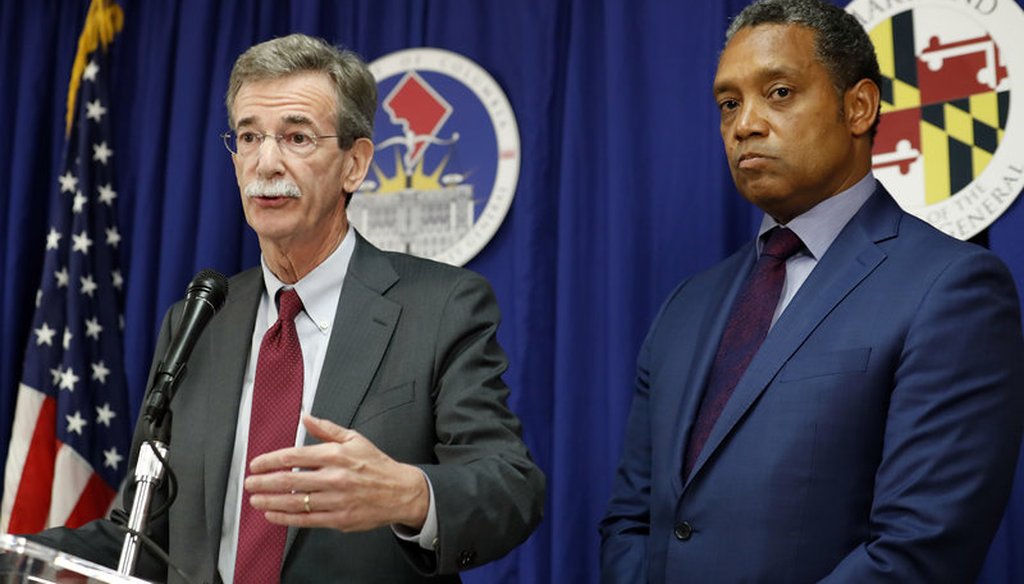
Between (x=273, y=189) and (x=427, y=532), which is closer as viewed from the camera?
(x=427, y=532)

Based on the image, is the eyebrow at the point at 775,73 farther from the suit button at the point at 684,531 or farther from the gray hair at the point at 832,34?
the suit button at the point at 684,531

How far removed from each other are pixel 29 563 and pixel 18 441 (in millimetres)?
2513

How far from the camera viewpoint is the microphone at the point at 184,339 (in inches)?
67.1

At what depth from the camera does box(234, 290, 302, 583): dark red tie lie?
1.98m

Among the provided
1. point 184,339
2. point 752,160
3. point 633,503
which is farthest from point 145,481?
point 752,160

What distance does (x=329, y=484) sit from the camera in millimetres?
1550

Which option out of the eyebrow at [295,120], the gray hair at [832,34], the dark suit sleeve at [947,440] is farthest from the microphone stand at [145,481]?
the gray hair at [832,34]

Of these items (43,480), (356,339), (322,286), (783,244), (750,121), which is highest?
(750,121)

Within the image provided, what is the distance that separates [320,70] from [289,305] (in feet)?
1.64

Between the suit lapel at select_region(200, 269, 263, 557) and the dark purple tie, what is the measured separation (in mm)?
865

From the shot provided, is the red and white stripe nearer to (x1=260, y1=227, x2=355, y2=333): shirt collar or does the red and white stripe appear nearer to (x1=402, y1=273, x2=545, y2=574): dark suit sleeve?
(x1=260, y1=227, x2=355, y2=333): shirt collar

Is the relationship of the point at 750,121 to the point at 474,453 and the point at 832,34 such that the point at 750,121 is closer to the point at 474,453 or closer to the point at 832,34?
the point at 832,34

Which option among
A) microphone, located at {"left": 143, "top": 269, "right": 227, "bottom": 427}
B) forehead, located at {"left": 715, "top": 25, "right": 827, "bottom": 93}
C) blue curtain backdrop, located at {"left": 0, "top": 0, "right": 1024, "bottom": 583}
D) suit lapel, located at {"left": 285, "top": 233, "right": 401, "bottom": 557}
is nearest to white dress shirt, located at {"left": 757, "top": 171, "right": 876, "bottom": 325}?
forehead, located at {"left": 715, "top": 25, "right": 827, "bottom": 93}

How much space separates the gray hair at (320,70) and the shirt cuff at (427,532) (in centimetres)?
91
